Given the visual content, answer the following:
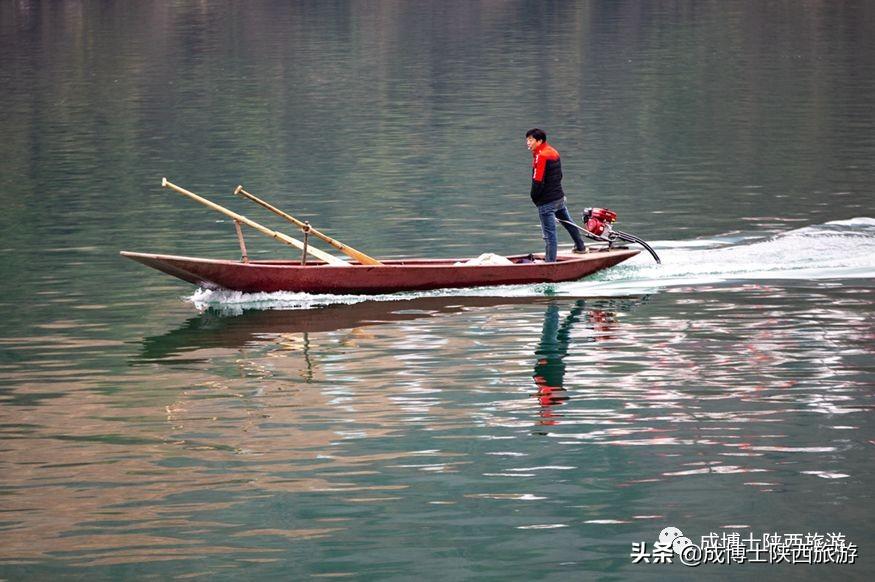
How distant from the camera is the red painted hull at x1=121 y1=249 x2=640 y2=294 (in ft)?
94.7

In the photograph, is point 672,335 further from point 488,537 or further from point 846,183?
point 846,183

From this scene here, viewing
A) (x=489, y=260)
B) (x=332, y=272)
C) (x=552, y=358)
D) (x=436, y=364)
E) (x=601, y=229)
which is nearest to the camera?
(x=436, y=364)

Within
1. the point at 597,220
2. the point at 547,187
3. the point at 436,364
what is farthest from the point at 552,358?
the point at 597,220

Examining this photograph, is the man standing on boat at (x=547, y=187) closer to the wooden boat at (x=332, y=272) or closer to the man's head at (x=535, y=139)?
the man's head at (x=535, y=139)

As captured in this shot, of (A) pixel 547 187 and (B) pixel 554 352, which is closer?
(B) pixel 554 352

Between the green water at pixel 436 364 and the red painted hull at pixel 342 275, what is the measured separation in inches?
12.7

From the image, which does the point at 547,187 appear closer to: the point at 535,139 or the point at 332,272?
the point at 535,139

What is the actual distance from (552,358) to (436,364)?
1917mm

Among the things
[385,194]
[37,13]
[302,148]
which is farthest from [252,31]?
[385,194]

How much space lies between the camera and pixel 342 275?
29.5 m

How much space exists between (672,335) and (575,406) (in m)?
5.26

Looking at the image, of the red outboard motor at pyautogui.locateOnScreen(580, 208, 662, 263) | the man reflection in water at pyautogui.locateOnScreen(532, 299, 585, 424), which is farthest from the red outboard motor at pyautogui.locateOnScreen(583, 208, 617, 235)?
the man reflection in water at pyautogui.locateOnScreen(532, 299, 585, 424)

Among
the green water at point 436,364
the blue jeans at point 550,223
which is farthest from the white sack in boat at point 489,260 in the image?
the green water at point 436,364

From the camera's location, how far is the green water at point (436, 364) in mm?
16812
